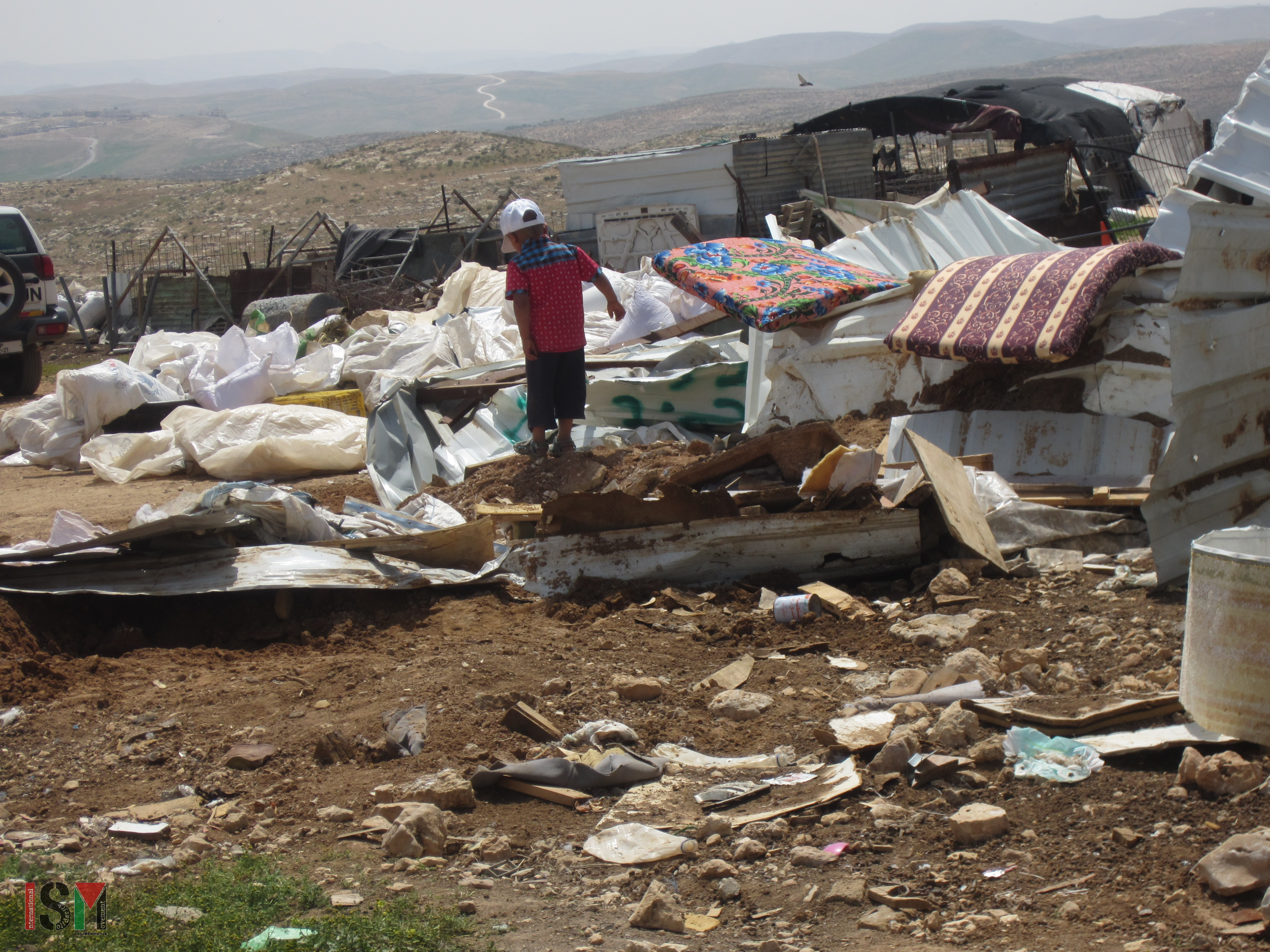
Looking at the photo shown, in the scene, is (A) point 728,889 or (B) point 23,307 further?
(B) point 23,307

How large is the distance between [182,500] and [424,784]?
2376mm

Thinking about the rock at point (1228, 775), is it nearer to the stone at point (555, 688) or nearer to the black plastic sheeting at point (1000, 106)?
the stone at point (555, 688)

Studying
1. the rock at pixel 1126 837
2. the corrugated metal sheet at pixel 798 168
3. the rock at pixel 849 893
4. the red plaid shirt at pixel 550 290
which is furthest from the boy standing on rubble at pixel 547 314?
the corrugated metal sheet at pixel 798 168

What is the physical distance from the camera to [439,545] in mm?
4504

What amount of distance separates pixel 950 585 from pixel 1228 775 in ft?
5.74

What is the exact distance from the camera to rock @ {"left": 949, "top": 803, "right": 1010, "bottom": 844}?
7.32 ft

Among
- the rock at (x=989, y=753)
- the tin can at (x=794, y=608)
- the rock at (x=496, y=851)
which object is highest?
the rock at (x=989, y=753)

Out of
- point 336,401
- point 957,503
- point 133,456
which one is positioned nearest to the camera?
point 957,503

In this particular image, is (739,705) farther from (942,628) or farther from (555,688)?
(942,628)

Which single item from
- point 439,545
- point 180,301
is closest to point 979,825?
point 439,545

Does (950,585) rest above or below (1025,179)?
below

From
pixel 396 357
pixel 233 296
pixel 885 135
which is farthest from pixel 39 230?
pixel 396 357

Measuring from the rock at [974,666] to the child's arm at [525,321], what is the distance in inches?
130

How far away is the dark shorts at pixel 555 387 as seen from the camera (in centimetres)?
610
